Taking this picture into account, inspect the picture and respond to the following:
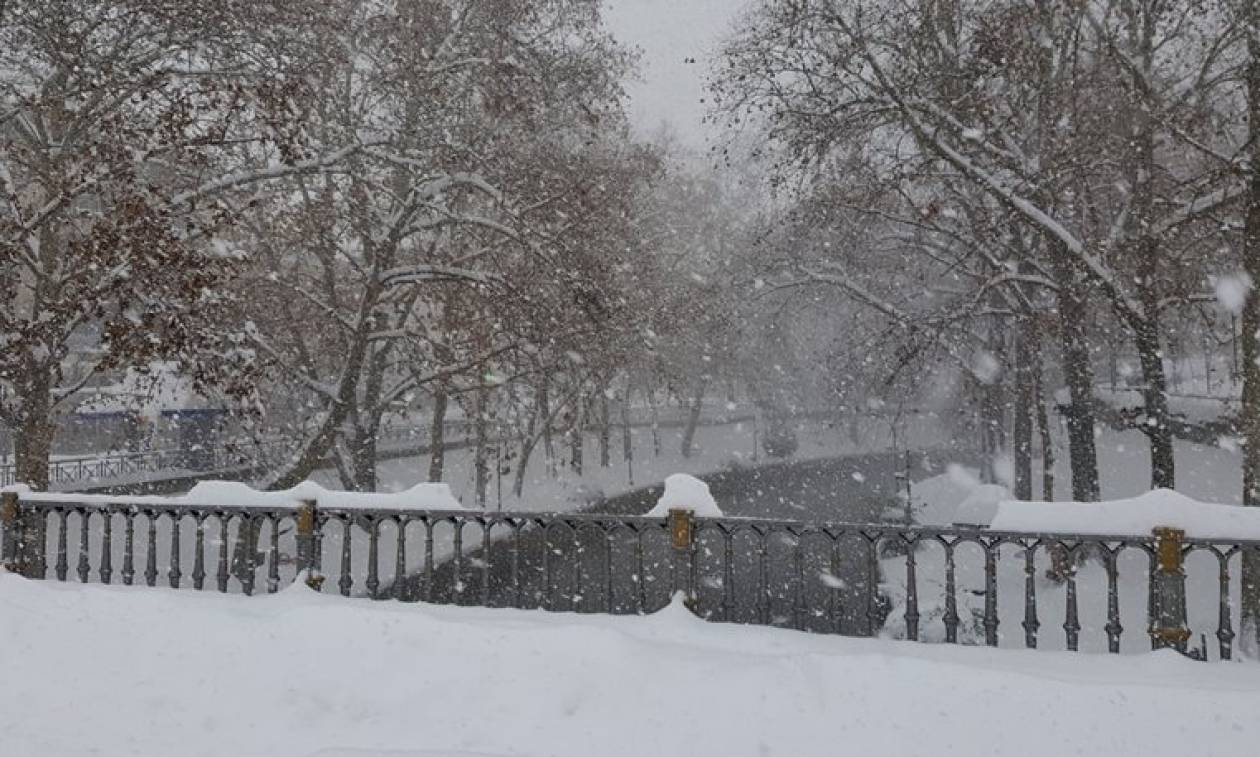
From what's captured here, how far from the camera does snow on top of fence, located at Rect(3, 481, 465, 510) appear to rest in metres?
7.51

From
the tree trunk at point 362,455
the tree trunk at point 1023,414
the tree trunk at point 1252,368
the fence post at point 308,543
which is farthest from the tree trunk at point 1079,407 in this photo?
the tree trunk at point 362,455

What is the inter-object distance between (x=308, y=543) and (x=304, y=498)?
0.43 m

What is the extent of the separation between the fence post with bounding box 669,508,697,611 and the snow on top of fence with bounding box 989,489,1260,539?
2.21 m

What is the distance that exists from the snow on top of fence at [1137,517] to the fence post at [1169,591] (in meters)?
0.10

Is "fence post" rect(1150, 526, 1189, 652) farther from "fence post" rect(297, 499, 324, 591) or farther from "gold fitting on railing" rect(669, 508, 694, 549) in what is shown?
"fence post" rect(297, 499, 324, 591)

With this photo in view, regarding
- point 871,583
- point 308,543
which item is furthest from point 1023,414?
point 308,543

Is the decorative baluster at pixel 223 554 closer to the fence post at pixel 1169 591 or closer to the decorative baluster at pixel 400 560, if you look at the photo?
the decorative baluster at pixel 400 560

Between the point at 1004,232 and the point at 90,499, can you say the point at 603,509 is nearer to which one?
the point at 1004,232

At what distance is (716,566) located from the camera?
22.3 m

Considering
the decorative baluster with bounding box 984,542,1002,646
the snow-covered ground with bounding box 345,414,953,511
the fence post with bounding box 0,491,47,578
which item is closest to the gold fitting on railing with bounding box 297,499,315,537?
the fence post with bounding box 0,491,47,578

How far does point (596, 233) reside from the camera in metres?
Result: 14.7

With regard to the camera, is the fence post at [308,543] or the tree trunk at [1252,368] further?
the tree trunk at [1252,368]

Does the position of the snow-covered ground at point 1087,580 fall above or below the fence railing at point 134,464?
below

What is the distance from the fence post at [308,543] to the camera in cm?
760
